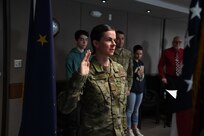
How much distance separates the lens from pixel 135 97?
3.75 m

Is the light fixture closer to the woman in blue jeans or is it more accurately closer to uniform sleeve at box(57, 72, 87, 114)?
the woman in blue jeans

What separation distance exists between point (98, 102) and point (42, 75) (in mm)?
438

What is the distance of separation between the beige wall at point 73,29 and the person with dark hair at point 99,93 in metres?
1.86

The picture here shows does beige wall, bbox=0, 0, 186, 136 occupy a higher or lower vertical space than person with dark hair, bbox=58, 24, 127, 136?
higher

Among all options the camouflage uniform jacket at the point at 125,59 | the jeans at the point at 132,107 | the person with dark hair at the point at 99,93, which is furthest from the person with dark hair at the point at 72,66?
the person with dark hair at the point at 99,93

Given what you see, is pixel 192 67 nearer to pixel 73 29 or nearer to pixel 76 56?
pixel 76 56

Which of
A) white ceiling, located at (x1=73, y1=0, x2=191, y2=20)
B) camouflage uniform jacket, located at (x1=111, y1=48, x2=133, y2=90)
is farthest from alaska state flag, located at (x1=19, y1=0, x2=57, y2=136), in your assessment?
white ceiling, located at (x1=73, y1=0, x2=191, y2=20)

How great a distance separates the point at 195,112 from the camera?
110cm

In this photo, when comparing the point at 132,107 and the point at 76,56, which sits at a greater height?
the point at 76,56

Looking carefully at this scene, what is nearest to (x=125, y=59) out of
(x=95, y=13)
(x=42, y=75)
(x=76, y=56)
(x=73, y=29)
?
(x=76, y=56)

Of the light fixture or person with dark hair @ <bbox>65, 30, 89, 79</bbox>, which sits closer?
person with dark hair @ <bbox>65, 30, 89, 79</bbox>

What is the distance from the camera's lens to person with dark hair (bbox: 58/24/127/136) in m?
1.46

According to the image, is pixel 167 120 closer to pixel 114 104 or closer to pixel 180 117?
pixel 114 104

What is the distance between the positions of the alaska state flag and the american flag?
2.90 feet
